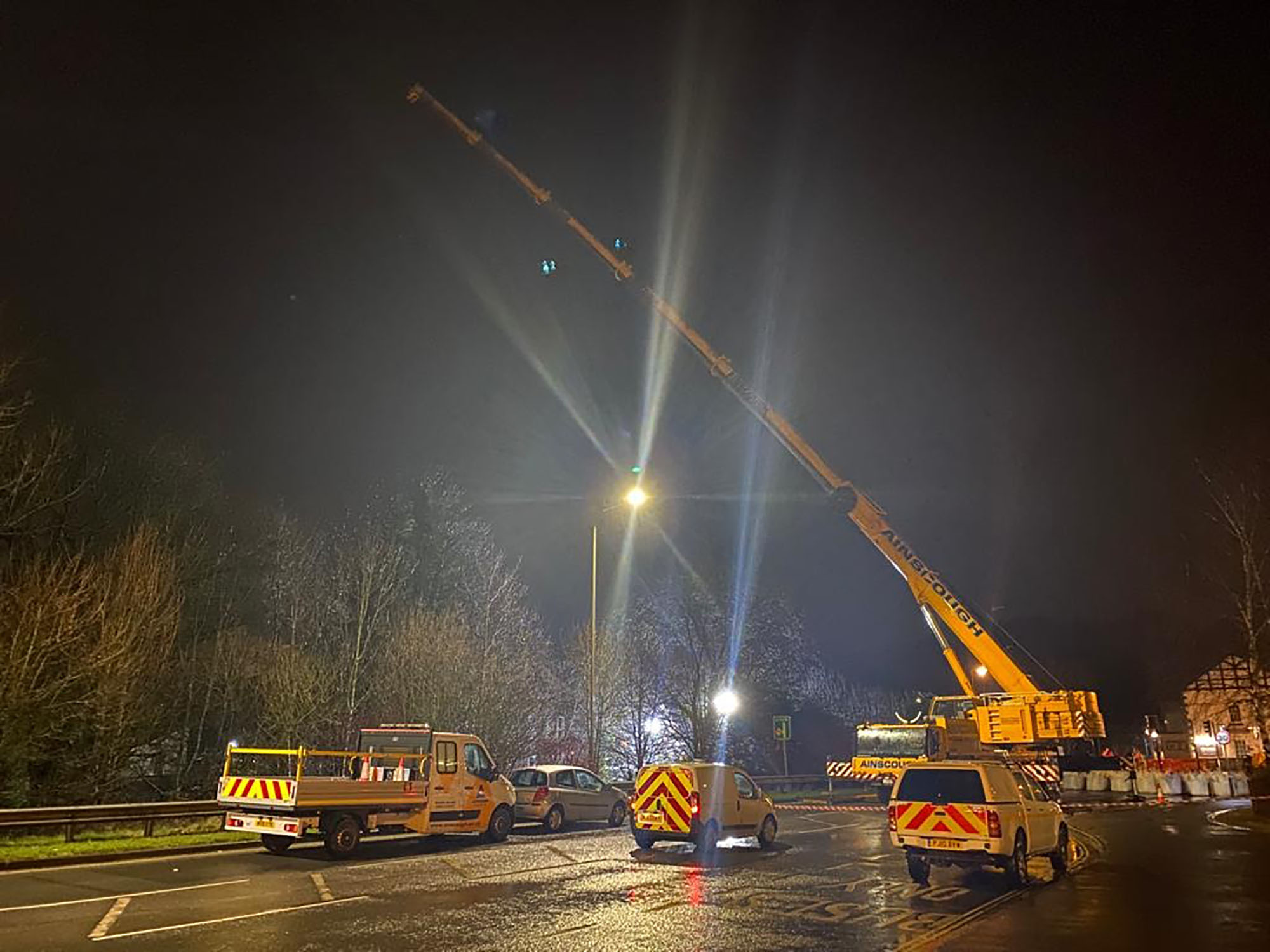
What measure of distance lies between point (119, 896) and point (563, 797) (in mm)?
11297

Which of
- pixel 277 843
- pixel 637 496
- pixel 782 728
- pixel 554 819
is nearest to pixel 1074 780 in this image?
pixel 782 728

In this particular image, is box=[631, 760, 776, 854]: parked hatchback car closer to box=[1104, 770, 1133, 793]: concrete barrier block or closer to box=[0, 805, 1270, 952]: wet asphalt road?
box=[0, 805, 1270, 952]: wet asphalt road

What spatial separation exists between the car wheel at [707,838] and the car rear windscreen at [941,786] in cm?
406

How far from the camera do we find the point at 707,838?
16.5 metres

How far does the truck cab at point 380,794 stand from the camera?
15438 millimetres

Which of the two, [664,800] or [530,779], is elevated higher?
[530,779]

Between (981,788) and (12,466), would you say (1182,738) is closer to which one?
(981,788)

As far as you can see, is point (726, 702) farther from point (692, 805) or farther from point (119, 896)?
point (119, 896)

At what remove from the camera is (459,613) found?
1384 inches

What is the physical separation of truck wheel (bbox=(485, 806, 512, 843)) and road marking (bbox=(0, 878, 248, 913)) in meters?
6.50

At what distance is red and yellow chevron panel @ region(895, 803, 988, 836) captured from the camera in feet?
41.9

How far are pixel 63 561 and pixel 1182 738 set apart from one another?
77.5 meters

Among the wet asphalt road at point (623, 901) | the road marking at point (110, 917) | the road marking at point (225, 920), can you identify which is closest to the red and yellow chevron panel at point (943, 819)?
the wet asphalt road at point (623, 901)

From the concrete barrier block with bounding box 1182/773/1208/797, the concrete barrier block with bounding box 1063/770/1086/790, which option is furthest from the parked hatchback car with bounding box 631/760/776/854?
the concrete barrier block with bounding box 1063/770/1086/790
